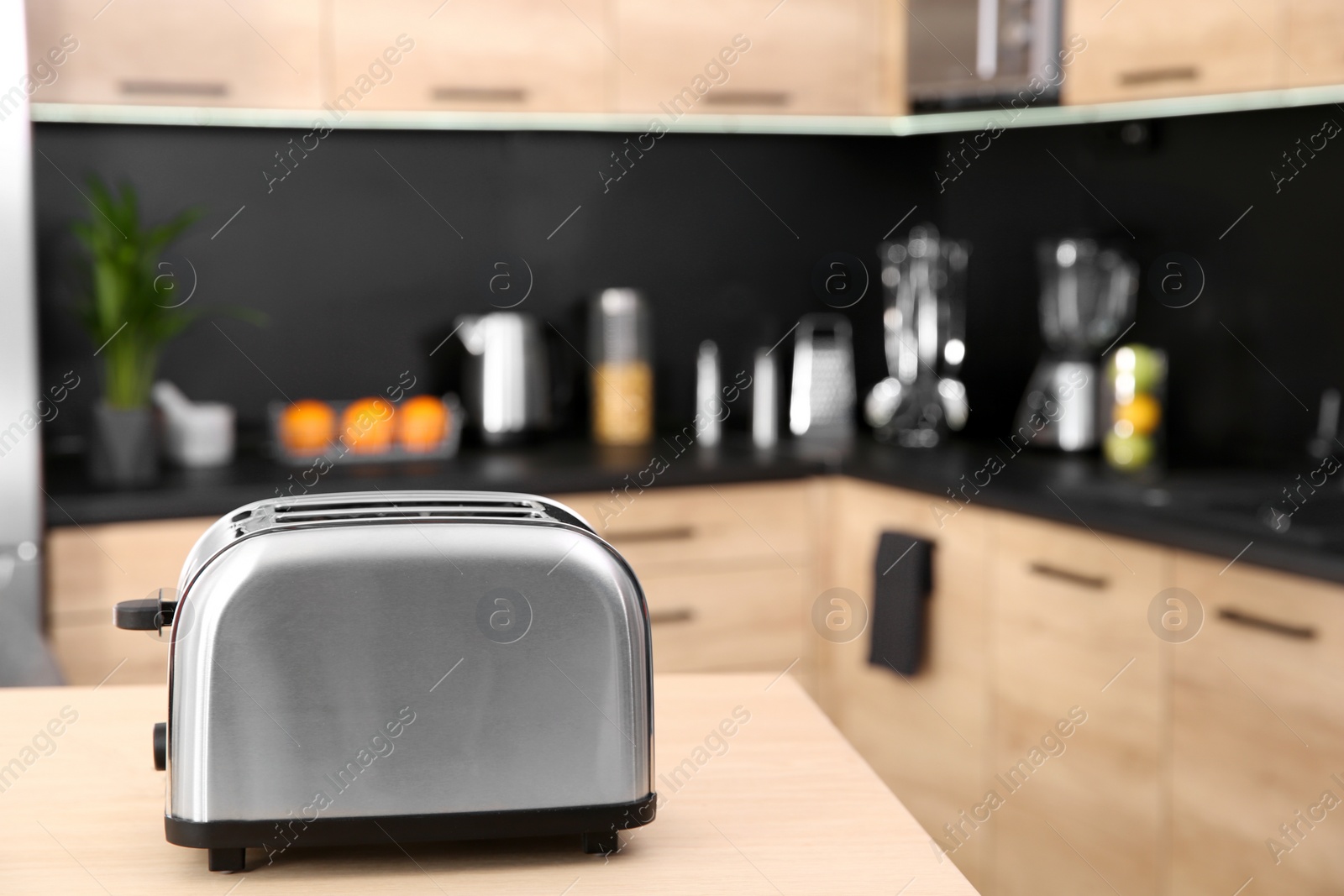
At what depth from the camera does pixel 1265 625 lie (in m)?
1.75

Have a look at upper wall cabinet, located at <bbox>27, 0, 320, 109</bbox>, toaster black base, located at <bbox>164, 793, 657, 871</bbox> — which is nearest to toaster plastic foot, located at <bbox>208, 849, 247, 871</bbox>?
toaster black base, located at <bbox>164, 793, 657, 871</bbox>

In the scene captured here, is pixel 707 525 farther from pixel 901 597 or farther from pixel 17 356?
pixel 17 356

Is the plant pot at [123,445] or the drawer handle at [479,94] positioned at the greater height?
the drawer handle at [479,94]

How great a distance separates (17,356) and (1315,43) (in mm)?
2047

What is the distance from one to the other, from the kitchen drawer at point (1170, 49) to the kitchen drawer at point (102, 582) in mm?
1738

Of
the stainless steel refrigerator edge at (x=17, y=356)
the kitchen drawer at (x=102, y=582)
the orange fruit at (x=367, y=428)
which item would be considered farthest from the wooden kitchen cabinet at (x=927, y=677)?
the stainless steel refrigerator edge at (x=17, y=356)

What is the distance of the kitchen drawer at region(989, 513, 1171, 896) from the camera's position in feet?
6.41

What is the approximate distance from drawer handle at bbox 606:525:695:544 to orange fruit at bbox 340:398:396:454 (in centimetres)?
51

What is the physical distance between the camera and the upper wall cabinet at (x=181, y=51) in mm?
2363

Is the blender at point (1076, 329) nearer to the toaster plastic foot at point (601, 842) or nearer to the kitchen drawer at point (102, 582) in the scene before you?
the kitchen drawer at point (102, 582)

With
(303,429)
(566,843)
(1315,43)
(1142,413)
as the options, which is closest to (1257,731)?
(1142,413)

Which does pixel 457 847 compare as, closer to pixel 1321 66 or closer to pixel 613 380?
pixel 1321 66

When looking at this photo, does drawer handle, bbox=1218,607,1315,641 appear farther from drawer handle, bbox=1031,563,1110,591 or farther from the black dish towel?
the black dish towel

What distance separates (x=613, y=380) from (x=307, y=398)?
653 millimetres
